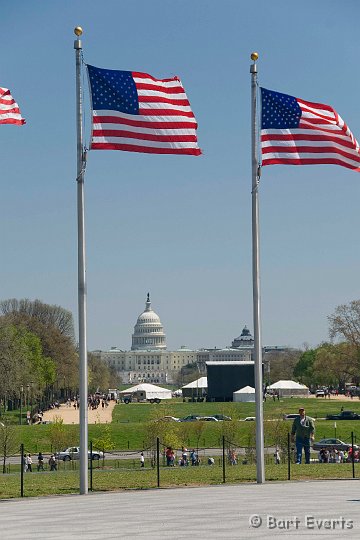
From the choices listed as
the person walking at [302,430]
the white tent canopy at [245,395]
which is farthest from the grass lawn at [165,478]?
the white tent canopy at [245,395]

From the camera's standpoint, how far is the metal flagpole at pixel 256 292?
23.0 metres

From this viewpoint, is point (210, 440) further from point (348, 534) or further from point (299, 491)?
point (348, 534)

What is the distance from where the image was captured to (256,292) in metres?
23.4

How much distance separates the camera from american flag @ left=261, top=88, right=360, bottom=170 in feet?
77.2

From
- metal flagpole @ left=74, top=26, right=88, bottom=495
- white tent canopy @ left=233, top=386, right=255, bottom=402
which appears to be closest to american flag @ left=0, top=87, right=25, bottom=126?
metal flagpole @ left=74, top=26, right=88, bottom=495

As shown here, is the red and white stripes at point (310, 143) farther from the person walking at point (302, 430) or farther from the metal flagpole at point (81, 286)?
the person walking at point (302, 430)

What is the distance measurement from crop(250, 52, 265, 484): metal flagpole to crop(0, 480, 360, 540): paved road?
2.54ft

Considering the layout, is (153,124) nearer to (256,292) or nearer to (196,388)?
(256,292)

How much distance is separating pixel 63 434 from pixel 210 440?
1181 centimetres

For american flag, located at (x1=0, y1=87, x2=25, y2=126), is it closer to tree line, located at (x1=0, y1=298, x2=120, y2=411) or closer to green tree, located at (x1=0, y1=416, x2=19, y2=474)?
green tree, located at (x1=0, y1=416, x2=19, y2=474)

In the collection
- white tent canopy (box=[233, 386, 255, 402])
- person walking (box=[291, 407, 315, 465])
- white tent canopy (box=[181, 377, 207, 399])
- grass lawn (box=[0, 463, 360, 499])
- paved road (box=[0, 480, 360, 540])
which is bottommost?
paved road (box=[0, 480, 360, 540])

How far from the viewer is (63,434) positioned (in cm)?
5666

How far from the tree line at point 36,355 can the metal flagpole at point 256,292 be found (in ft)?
204

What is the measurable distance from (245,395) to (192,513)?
328 ft
